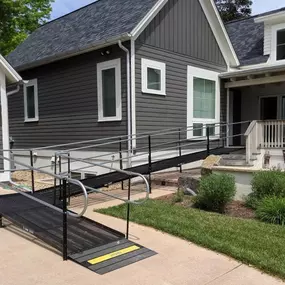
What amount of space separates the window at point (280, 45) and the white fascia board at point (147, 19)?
17.3 ft

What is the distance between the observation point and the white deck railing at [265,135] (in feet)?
30.4

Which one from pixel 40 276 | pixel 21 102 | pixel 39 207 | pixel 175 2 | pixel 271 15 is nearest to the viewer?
pixel 40 276

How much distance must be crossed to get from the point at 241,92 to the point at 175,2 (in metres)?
5.24

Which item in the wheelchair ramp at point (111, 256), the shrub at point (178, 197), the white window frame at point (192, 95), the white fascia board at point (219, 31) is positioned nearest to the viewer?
the wheelchair ramp at point (111, 256)

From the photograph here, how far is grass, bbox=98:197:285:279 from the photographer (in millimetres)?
4047

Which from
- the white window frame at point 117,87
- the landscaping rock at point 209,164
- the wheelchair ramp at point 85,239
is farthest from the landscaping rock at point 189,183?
the wheelchair ramp at point 85,239

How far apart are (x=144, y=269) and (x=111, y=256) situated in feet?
1.58

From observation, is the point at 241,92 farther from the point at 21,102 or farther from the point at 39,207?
the point at 39,207

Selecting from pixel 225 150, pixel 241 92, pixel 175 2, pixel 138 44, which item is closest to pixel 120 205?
pixel 138 44

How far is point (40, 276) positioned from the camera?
357 centimetres

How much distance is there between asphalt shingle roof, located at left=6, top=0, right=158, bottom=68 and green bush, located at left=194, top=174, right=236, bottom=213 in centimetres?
498

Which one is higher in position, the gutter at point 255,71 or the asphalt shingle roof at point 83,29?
the asphalt shingle roof at point 83,29

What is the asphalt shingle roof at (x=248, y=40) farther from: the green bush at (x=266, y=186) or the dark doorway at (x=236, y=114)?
the green bush at (x=266, y=186)

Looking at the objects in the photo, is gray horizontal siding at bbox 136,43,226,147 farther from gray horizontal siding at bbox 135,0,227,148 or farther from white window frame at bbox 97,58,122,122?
white window frame at bbox 97,58,122,122
